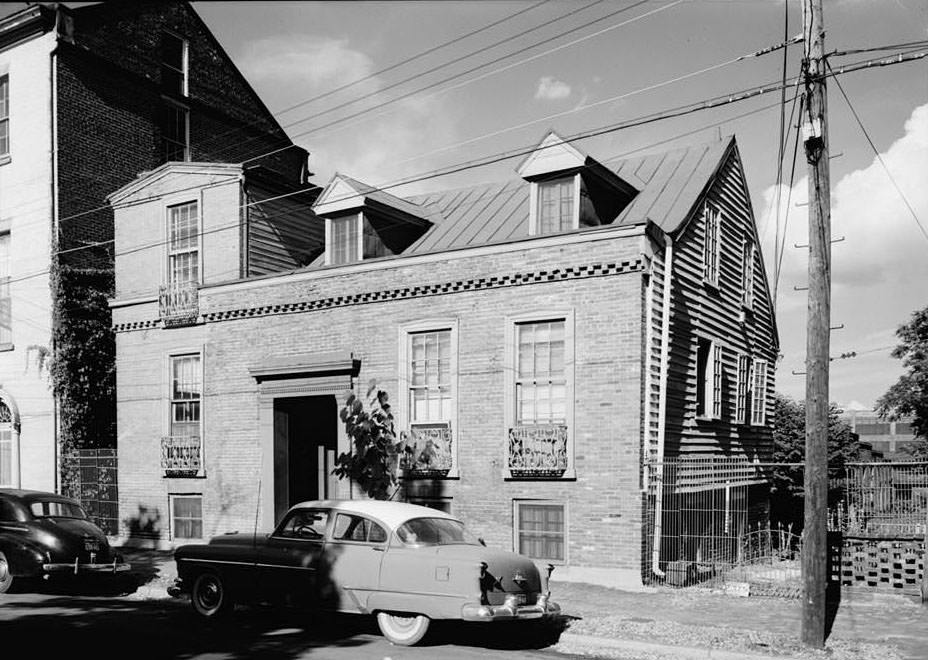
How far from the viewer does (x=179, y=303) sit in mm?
21000

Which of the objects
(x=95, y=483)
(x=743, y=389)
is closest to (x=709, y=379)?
(x=743, y=389)

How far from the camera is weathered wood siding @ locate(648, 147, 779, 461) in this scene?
16406 millimetres

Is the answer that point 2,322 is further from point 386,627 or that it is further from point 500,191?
point 386,627

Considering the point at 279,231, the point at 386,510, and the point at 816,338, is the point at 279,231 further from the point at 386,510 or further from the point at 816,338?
the point at 816,338

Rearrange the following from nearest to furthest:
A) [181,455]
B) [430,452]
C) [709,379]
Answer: [430,452], [709,379], [181,455]

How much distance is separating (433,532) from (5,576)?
816 cm

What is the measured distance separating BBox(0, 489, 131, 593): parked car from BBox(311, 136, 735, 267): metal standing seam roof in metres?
7.74

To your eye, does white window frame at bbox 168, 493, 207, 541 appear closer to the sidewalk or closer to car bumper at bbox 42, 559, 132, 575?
car bumper at bbox 42, 559, 132, 575

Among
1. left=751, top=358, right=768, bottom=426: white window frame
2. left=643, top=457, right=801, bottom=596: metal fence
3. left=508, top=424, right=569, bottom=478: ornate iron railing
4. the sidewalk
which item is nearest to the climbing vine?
left=508, top=424, right=569, bottom=478: ornate iron railing

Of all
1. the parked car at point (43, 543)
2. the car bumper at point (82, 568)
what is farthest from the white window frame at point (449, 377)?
the parked car at point (43, 543)

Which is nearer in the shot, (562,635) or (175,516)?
(562,635)

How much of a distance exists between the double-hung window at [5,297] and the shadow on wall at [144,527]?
22.0ft

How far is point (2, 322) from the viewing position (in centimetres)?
2441

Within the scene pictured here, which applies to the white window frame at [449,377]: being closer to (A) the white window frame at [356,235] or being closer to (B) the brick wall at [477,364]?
(B) the brick wall at [477,364]
